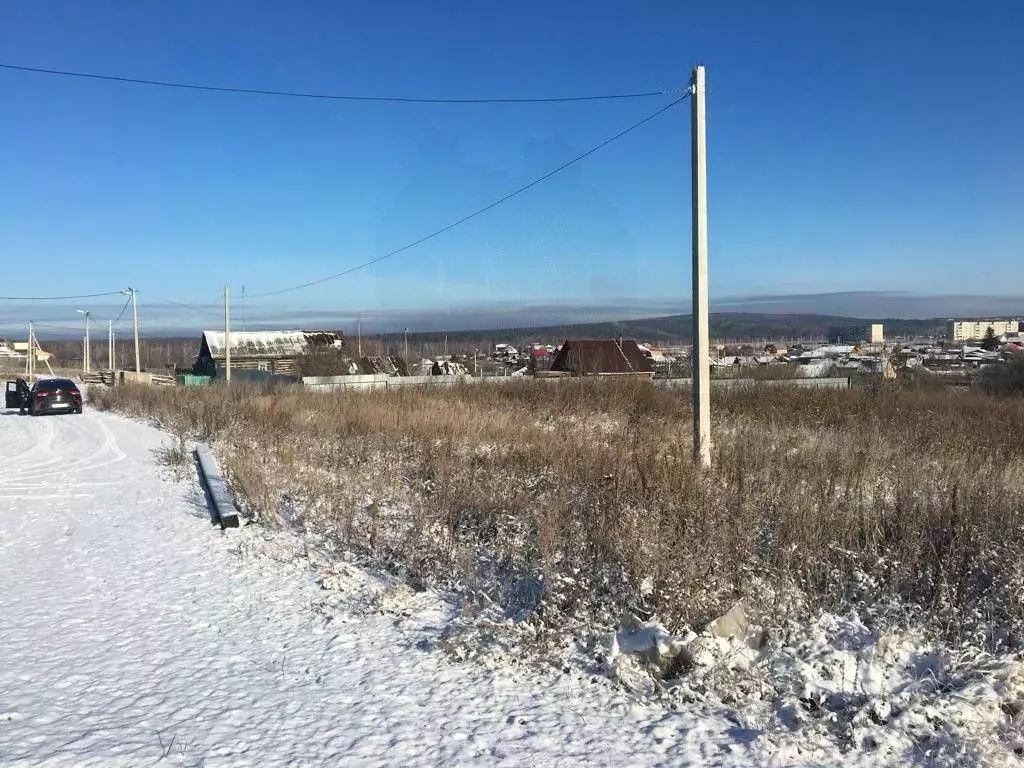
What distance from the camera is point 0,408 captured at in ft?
103

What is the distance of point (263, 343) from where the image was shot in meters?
→ 66.7

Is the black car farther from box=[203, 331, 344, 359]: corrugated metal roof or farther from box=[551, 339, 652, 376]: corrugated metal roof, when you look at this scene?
box=[203, 331, 344, 359]: corrugated metal roof

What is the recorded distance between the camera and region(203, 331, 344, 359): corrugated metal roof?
6531 cm

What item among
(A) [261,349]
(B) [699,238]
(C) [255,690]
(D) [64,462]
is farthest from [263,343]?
(C) [255,690]

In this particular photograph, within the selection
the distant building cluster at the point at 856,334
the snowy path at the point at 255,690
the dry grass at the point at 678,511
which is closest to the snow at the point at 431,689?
the snowy path at the point at 255,690

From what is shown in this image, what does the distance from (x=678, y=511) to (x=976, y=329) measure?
7495 centimetres

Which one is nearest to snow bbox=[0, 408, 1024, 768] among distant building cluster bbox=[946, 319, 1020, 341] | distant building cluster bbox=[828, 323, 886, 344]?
distant building cluster bbox=[828, 323, 886, 344]

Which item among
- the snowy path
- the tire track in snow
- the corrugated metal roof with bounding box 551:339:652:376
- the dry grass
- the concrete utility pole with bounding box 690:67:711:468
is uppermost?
the concrete utility pole with bounding box 690:67:711:468

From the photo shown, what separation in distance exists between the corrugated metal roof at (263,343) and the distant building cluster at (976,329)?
2233 inches

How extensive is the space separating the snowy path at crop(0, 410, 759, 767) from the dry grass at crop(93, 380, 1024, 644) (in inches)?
35.1

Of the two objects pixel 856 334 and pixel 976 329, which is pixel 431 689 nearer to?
pixel 856 334

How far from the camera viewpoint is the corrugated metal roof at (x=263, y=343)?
214 ft

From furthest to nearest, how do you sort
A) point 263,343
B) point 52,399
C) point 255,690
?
point 263,343 → point 52,399 → point 255,690

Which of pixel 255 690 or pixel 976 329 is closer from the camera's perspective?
pixel 255 690
